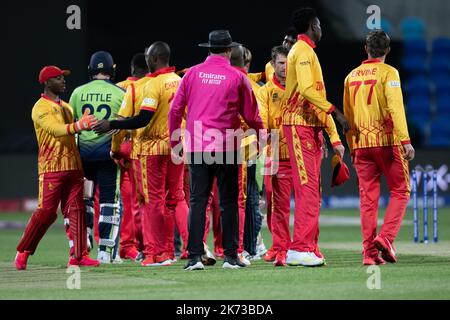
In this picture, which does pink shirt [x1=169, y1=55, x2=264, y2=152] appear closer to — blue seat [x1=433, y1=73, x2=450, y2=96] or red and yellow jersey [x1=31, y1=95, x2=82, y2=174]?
red and yellow jersey [x1=31, y1=95, x2=82, y2=174]

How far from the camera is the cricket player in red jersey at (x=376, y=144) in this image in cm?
996

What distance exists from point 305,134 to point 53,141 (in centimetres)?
239

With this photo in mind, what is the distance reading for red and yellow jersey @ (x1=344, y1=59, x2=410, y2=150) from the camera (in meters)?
9.94

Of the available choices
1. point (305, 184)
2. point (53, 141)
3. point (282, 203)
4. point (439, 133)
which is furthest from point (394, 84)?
point (439, 133)

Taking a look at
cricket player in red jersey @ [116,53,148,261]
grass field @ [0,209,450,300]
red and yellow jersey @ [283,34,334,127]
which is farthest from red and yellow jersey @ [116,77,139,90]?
red and yellow jersey @ [283,34,334,127]

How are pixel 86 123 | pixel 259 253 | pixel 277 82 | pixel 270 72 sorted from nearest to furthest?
pixel 86 123
pixel 277 82
pixel 270 72
pixel 259 253

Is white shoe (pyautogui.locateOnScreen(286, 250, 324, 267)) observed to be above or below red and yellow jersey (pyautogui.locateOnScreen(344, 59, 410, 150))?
below

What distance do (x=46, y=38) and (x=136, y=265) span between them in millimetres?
11342

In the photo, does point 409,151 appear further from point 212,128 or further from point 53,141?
point 53,141

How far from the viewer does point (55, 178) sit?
10.4m

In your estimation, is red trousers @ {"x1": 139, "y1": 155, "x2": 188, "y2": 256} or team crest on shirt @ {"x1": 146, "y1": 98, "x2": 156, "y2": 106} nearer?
team crest on shirt @ {"x1": 146, "y1": 98, "x2": 156, "y2": 106}

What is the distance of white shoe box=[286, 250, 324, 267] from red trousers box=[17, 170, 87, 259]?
81.9 inches

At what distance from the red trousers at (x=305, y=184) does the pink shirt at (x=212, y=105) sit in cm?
43

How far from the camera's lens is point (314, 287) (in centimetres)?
804
